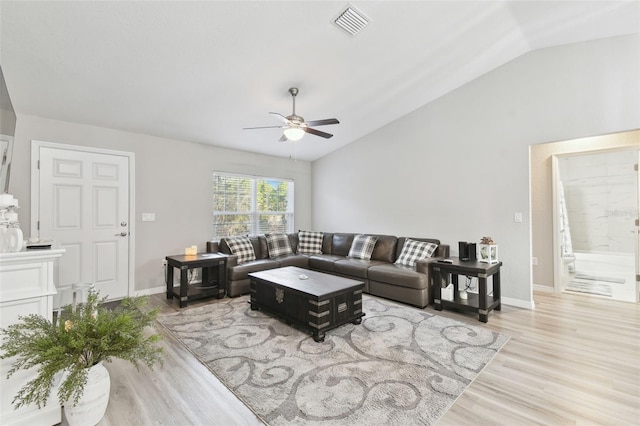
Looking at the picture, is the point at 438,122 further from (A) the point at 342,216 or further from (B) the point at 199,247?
(B) the point at 199,247

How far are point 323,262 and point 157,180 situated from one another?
9.95 ft

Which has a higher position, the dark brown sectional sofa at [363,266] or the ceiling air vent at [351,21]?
the ceiling air vent at [351,21]

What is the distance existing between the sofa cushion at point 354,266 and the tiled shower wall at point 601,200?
406 cm

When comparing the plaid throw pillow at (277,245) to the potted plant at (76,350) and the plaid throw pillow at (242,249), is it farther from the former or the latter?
the potted plant at (76,350)

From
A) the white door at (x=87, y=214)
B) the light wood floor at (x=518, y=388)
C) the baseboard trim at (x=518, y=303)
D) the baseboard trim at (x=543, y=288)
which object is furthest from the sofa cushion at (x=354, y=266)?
the white door at (x=87, y=214)

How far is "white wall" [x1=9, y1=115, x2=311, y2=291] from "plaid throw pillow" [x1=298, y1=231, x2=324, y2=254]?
69.3 inches

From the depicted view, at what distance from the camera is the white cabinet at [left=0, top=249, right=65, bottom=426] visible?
1601mm

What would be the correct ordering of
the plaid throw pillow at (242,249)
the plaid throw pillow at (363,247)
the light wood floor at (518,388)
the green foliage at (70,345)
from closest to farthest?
the green foliage at (70,345) → the light wood floor at (518,388) → the plaid throw pillow at (242,249) → the plaid throw pillow at (363,247)

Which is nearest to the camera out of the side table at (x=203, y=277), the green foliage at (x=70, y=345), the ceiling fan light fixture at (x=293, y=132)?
the green foliage at (x=70, y=345)

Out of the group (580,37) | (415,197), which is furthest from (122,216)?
(580,37)

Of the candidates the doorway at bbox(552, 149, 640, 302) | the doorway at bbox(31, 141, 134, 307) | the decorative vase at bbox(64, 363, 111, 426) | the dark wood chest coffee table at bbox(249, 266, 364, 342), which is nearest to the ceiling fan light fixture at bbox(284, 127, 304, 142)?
the dark wood chest coffee table at bbox(249, 266, 364, 342)

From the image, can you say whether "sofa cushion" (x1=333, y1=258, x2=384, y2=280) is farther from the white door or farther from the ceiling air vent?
the white door

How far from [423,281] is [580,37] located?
3433mm

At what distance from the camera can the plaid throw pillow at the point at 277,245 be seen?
5227 millimetres
